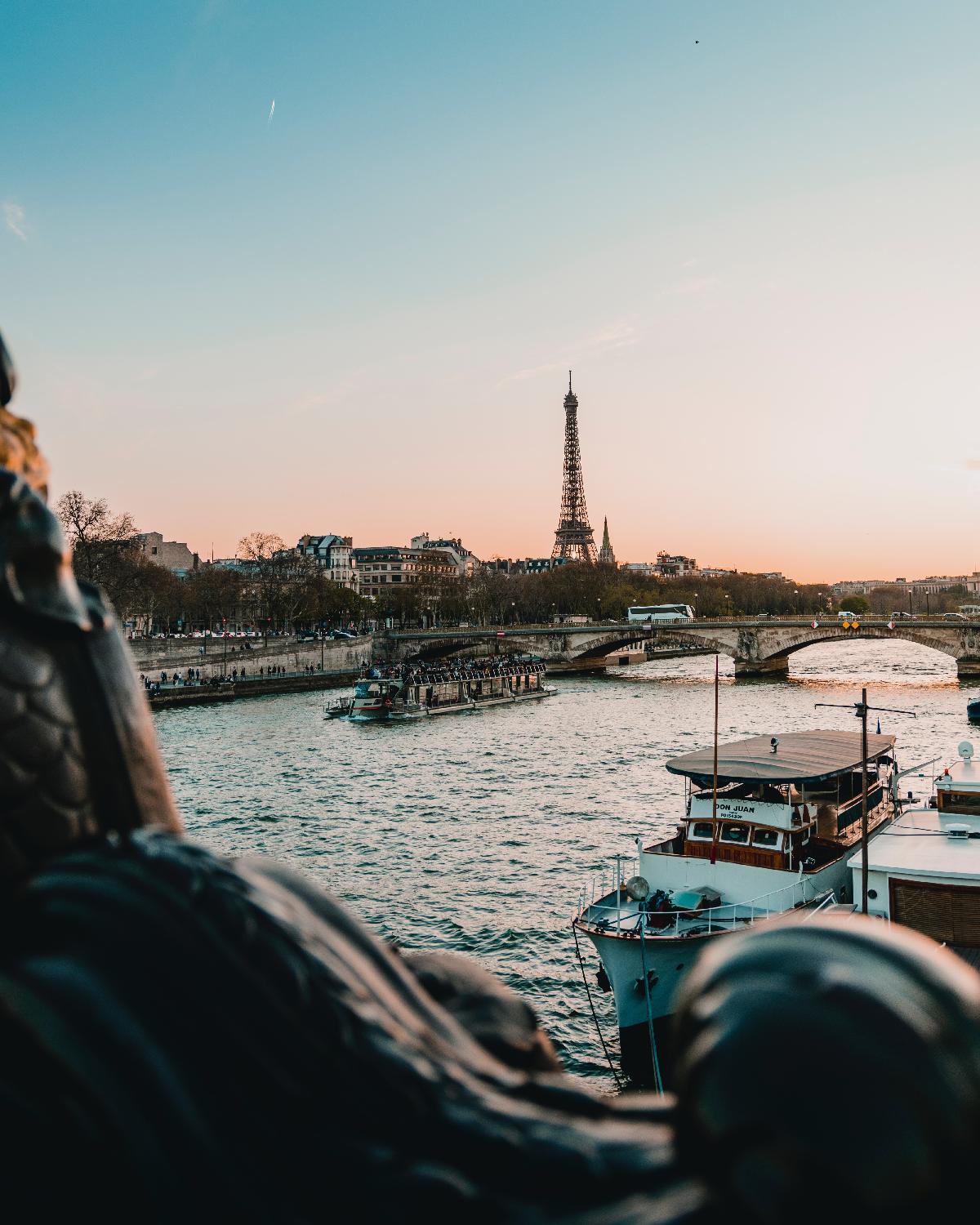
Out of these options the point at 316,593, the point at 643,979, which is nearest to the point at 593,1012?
the point at 643,979

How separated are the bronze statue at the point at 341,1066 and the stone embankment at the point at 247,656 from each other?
47160 mm

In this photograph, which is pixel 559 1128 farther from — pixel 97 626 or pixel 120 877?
pixel 97 626

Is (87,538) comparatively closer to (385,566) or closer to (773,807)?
(773,807)

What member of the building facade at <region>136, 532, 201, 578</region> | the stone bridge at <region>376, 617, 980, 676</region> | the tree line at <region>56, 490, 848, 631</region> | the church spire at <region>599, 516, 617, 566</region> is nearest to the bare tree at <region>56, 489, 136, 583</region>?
the tree line at <region>56, 490, 848, 631</region>

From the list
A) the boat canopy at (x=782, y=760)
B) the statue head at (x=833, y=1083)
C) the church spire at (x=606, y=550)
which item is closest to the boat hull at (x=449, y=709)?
the boat canopy at (x=782, y=760)

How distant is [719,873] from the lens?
49.0 feet

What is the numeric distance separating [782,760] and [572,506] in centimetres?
10354

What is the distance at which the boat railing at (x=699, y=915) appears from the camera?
1342cm

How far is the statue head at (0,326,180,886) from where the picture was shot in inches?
57.4

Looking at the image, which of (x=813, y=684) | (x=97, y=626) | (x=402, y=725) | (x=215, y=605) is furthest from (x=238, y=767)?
(x=215, y=605)

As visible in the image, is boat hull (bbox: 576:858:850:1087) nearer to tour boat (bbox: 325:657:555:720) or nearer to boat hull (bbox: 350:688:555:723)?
boat hull (bbox: 350:688:555:723)

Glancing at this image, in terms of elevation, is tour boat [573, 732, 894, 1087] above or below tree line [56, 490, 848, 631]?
below

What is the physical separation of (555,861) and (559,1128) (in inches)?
712

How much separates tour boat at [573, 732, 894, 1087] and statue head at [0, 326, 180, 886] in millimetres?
10937
